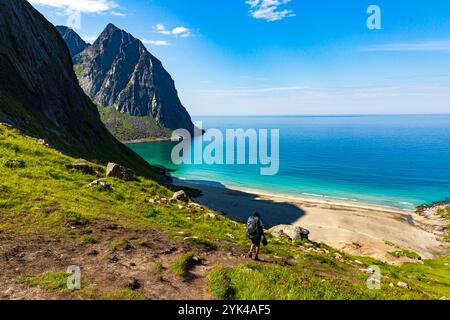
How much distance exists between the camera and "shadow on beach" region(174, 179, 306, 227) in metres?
67.9

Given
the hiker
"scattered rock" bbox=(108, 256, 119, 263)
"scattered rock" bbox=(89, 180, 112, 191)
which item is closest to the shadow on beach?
"scattered rock" bbox=(89, 180, 112, 191)

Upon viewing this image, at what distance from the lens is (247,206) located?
77688 millimetres

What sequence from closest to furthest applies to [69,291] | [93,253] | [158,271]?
[69,291]
[158,271]
[93,253]

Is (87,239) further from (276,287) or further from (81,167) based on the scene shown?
(81,167)

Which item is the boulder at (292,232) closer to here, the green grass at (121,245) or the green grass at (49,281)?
the green grass at (121,245)

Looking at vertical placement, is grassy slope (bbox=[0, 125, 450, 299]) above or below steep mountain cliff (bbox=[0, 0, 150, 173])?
below

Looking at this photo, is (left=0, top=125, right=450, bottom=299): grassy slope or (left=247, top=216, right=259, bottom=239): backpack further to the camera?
(left=247, top=216, right=259, bottom=239): backpack

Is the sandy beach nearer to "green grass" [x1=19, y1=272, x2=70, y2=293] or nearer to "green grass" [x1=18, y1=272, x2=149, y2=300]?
"green grass" [x1=18, y1=272, x2=149, y2=300]

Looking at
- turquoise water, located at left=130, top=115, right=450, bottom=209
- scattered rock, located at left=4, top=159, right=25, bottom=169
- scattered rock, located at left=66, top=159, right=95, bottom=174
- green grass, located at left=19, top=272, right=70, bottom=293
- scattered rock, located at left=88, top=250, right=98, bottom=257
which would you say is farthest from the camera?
turquoise water, located at left=130, top=115, right=450, bottom=209

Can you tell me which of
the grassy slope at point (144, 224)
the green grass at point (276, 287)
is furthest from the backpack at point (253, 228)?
the green grass at point (276, 287)

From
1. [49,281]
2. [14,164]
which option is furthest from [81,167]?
[49,281]

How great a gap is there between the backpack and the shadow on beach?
4490 cm

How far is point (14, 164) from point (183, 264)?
728 inches
